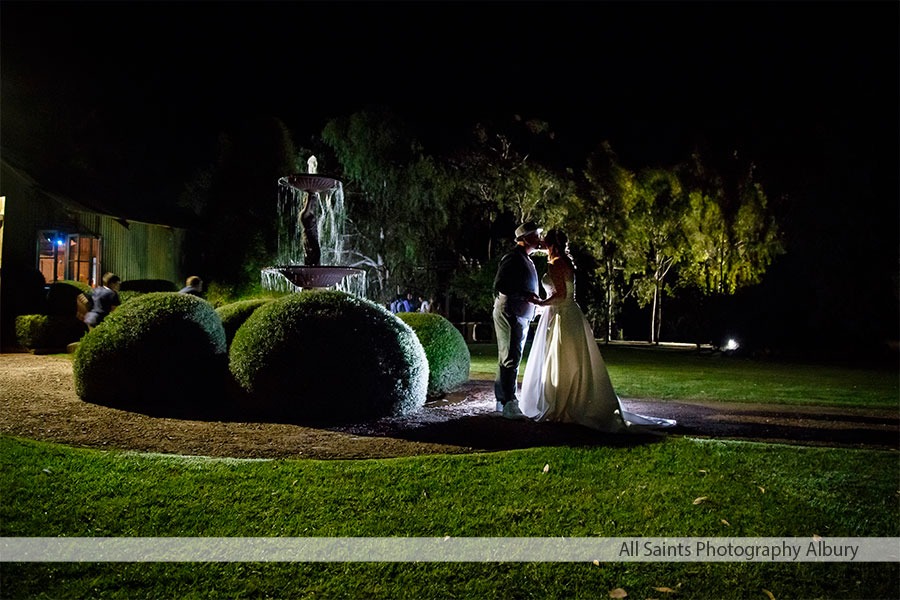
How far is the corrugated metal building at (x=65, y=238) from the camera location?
71.4ft

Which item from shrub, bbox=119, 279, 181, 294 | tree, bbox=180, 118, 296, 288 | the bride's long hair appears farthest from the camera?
tree, bbox=180, 118, 296, 288

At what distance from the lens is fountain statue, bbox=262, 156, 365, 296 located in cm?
1092

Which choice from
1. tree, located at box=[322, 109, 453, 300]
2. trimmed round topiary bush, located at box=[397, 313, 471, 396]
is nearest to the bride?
trimmed round topiary bush, located at box=[397, 313, 471, 396]

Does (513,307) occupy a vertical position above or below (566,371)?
above

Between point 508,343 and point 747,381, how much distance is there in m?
7.48

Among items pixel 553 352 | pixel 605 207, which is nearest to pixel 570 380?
pixel 553 352

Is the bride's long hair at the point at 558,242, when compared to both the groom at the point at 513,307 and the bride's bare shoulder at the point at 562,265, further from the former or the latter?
the groom at the point at 513,307

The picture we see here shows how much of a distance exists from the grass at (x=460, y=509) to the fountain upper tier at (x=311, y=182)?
19.8 ft

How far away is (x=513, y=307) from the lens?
8109 millimetres

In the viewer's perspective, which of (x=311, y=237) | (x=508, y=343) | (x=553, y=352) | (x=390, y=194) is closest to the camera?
(x=553, y=352)

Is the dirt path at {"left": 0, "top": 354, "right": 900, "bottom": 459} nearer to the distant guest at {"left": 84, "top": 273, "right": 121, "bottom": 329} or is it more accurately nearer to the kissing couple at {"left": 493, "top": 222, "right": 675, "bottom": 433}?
the kissing couple at {"left": 493, "top": 222, "right": 675, "bottom": 433}

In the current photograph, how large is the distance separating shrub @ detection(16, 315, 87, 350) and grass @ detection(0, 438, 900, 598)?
1162 centimetres

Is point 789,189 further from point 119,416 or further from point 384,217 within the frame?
point 119,416

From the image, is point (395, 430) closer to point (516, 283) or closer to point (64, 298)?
point (516, 283)
